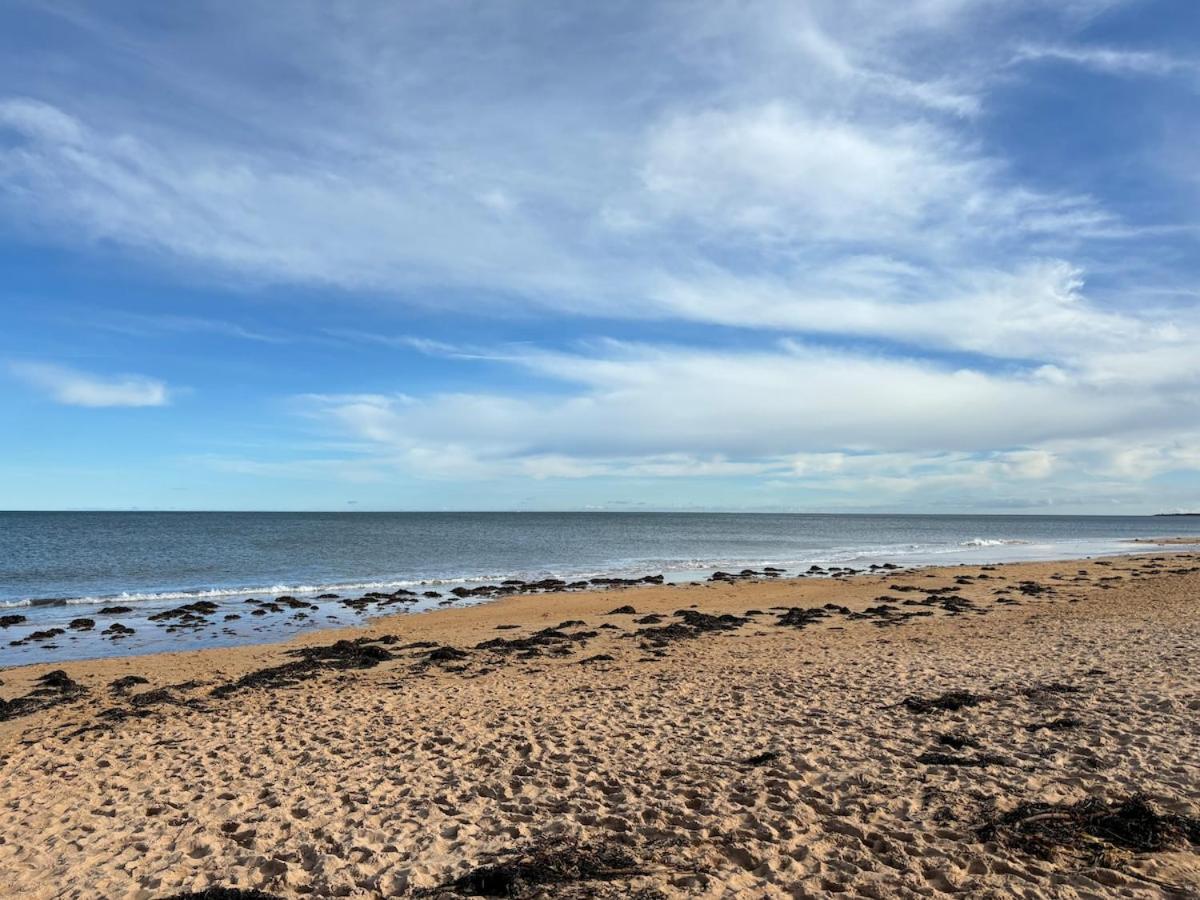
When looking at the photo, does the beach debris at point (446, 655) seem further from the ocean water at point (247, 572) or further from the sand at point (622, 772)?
the ocean water at point (247, 572)

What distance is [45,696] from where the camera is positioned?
40.3 feet

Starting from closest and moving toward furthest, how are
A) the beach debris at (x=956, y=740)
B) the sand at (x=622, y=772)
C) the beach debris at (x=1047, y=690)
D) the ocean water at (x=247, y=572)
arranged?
the sand at (x=622, y=772) < the beach debris at (x=956, y=740) < the beach debris at (x=1047, y=690) < the ocean water at (x=247, y=572)

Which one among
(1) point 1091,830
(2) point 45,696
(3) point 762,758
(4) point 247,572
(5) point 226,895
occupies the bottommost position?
(4) point 247,572

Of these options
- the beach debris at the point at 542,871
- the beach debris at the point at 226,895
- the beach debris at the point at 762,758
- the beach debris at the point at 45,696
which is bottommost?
the beach debris at the point at 45,696

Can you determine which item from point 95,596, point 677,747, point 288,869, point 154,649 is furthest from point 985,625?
point 95,596

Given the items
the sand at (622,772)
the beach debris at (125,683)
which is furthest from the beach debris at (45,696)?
the beach debris at (125,683)

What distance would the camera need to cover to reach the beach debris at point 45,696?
11.3 metres

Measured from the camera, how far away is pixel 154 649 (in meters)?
17.8

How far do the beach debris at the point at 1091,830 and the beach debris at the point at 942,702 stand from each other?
2961 millimetres

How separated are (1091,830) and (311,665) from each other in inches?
504

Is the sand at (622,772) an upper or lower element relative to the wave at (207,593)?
upper

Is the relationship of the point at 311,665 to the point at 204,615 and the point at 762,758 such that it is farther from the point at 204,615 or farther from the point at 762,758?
the point at 204,615

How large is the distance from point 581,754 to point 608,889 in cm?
288

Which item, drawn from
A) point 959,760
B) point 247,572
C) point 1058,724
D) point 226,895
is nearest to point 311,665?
point 226,895
